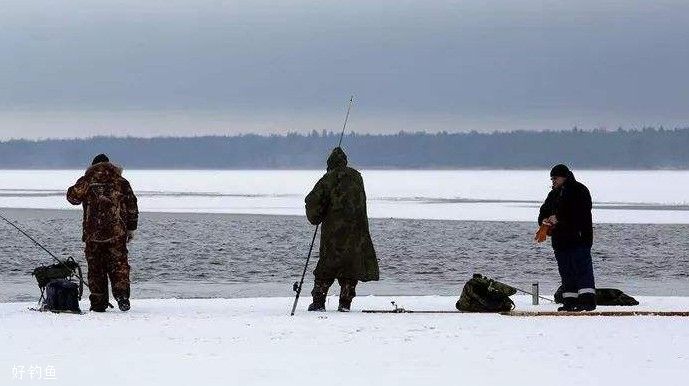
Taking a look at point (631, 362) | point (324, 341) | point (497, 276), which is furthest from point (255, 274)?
point (631, 362)

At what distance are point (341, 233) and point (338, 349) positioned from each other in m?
3.03

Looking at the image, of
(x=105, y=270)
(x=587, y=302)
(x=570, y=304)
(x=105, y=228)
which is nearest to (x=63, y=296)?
(x=105, y=270)

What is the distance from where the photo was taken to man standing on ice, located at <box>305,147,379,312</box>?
10.8 m

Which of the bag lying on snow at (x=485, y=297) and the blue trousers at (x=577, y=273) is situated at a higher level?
the blue trousers at (x=577, y=273)

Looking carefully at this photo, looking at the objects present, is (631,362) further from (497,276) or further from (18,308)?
(497,276)

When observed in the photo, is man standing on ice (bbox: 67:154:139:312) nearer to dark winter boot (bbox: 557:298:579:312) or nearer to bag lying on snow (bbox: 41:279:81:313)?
bag lying on snow (bbox: 41:279:81:313)

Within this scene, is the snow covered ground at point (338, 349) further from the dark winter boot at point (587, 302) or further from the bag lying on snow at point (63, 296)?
the dark winter boot at point (587, 302)

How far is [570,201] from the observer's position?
35.2 feet

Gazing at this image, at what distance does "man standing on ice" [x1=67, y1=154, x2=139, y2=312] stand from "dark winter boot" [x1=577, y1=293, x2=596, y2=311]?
4.06 meters

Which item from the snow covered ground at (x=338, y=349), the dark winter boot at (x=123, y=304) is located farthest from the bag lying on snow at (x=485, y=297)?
the dark winter boot at (x=123, y=304)

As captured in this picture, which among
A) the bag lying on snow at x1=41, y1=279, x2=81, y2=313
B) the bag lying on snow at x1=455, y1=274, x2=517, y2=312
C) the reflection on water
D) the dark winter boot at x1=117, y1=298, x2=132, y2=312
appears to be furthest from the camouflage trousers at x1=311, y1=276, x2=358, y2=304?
the reflection on water

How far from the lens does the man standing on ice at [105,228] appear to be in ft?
35.3

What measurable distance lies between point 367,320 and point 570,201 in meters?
2.29

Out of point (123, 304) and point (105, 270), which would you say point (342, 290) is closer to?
point (123, 304)
